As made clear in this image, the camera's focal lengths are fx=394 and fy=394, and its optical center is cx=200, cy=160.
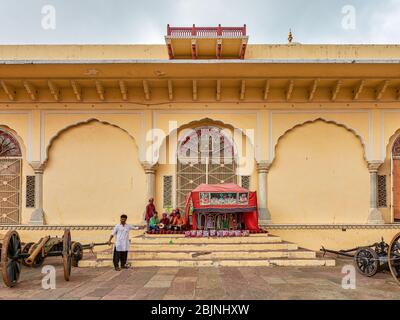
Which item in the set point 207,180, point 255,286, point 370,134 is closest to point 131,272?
point 255,286

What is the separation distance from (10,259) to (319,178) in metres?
8.50

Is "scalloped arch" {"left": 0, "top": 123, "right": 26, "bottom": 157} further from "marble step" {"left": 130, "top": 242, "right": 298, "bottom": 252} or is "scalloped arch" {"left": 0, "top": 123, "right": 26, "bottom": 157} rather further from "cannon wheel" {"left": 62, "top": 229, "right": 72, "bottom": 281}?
"cannon wheel" {"left": 62, "top": 229, "right": 72, "bottom": 281}

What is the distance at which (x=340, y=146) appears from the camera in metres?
11.8

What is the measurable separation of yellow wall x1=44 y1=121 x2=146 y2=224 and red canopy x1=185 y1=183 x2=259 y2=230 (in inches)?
85.6

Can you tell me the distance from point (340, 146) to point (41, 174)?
8.91m

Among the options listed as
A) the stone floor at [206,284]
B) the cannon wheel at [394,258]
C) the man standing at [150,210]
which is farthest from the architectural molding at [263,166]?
the cannon wheel at [394,258]

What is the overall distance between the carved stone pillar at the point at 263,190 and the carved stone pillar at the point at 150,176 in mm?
3082

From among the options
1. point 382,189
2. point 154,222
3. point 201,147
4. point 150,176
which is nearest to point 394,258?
point 382,189

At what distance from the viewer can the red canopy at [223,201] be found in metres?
10.1

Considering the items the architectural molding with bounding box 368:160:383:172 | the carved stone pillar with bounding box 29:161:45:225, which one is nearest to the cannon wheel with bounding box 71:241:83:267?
the carved stone pillar with bounding box 29:161:45:225

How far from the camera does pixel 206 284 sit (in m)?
6.62

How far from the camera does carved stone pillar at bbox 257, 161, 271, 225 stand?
448 inches
